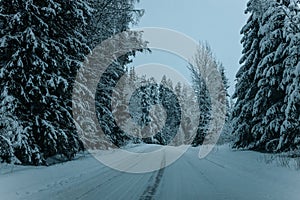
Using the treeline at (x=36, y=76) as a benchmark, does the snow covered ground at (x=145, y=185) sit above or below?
below

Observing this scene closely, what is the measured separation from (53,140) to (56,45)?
3.94 m

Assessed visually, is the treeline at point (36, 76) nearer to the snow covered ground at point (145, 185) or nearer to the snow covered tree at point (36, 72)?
the snow covered tree at point (36, 72)

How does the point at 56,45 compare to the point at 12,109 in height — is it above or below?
above

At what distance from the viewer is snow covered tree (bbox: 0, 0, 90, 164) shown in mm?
12656

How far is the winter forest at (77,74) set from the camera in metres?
12.8

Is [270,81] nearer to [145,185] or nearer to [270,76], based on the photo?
[270,76]

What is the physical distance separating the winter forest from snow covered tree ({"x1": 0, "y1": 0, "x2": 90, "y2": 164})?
0.04m

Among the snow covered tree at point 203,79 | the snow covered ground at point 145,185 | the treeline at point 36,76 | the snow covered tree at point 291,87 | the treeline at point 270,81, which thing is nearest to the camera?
the snow covered ground at point 145,185

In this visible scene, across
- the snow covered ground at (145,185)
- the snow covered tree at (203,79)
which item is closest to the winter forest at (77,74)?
the snow covered ground at (145,185)

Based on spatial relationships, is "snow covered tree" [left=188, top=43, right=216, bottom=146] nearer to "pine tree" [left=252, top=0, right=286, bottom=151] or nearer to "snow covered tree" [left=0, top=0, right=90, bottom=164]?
"pine tree" [left=252, top=0, right=286, bottom=151]

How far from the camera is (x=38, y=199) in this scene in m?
7.33

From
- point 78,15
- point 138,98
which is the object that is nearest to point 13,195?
point 78,15

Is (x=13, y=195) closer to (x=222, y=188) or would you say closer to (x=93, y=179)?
(x=93, y=179)

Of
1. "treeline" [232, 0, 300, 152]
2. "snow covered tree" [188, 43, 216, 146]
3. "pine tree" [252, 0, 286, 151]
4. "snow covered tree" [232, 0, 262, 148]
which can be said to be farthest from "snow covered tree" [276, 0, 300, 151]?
"snow covered tree" [188, 43, 216, 146]
